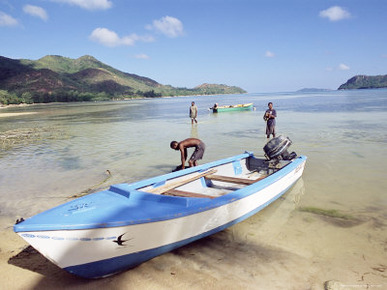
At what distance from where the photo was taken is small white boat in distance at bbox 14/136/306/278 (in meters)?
3.46

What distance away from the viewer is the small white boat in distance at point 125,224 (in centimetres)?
346

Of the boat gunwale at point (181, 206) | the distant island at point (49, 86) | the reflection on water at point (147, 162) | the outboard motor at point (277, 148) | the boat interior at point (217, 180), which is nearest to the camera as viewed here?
the boat gunwale at point (181, 206)

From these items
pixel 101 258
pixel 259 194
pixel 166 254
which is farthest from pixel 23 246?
pixel 259 194

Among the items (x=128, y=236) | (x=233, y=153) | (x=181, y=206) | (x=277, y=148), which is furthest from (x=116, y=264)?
(x=233, y=153)

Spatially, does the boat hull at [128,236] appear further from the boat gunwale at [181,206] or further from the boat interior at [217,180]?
the boat interior at [217,180]

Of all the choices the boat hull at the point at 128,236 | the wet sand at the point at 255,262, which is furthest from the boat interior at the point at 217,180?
the wet sand at the point at 255,262

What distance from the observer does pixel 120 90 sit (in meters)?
147

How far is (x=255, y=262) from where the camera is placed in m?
4.30

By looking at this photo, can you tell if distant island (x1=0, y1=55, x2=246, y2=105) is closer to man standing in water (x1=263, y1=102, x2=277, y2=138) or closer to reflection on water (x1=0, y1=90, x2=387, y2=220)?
reflection on water (x1=0, y1=90, x2=387, y2=220)

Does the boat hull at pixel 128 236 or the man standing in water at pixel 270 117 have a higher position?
the man standing in water at pixel 270 117

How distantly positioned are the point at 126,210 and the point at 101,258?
26.9 inches

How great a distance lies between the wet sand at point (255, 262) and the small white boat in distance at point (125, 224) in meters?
0.24

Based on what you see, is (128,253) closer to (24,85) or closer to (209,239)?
(209,239)

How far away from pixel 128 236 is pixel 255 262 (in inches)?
76.4
